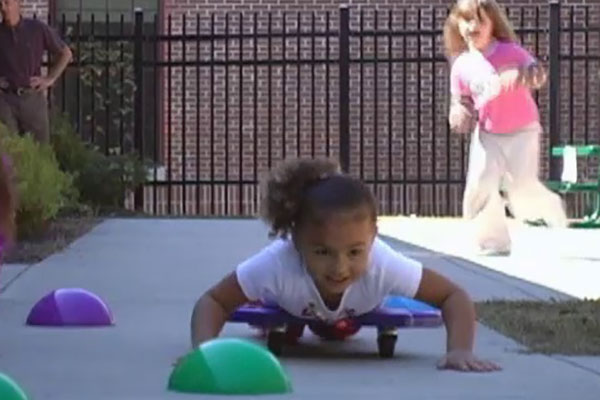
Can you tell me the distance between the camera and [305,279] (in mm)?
6195

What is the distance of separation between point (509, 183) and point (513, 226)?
4507 mm

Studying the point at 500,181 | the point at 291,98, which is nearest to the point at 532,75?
the point at 500,181

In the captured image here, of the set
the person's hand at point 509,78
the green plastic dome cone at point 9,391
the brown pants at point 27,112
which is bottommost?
the green plastic dome cone at point 9,391

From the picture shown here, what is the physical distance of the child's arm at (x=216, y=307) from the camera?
620 centimetres

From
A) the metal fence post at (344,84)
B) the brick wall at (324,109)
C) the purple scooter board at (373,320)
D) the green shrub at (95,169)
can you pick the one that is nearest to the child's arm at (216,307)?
the purple scooter board at (373,320)

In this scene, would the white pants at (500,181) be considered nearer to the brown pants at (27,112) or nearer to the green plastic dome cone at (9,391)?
the brown pants at (27,112)

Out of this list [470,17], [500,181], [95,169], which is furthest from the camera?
[95,169]

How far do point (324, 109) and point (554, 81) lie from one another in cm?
335

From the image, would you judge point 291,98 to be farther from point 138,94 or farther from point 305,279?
point 305,279

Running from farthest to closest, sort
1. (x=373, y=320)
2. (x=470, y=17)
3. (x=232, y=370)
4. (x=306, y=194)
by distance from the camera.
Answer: (x=470, y=17) → (x=373, y=320) → (x=306, y=194) → (x=232, y=370)

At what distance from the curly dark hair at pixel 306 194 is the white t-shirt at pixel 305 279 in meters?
0.11

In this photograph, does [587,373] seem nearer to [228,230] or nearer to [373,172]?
[228,230]

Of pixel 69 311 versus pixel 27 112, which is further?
pixel 27 112

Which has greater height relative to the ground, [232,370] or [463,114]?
[463,114]
